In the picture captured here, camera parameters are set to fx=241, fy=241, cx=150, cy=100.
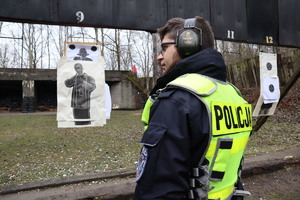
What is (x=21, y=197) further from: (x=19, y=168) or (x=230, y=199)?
(x=230, y=199)

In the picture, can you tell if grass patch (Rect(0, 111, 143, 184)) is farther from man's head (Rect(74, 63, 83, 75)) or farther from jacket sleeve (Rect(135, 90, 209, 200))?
jacket sleeve (Rect(135, 90, 209, 200))

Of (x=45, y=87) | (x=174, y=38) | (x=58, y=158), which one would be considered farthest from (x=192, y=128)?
(x=45, y=87)

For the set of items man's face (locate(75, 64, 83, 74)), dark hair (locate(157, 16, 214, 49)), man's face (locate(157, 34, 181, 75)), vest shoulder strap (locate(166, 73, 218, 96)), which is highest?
man's face (locate(75, 64, 83, 74))

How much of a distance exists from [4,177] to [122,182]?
1.80 meters

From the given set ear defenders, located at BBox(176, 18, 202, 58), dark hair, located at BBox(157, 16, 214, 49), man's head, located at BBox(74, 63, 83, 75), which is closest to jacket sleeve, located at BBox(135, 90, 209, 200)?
ear defenders, located at BBox(176, 18, 202, 58)

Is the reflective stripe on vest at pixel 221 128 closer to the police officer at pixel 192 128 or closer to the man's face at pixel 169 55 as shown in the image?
the police officer at pixel 192 128

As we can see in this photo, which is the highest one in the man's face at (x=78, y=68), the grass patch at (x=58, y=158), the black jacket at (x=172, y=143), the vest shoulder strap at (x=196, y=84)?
the man's face at (x=78, y=68)

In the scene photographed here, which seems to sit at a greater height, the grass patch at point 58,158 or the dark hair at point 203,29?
the dark hair at point 203,29

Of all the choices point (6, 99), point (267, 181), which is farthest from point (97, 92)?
point (6, 99)

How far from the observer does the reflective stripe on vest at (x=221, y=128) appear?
1067 mm

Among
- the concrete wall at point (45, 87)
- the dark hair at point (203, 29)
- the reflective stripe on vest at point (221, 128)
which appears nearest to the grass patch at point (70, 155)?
the reflective stripe on vest at point (221, 128)

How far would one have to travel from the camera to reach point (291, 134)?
6.67 meters

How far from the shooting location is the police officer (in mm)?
972

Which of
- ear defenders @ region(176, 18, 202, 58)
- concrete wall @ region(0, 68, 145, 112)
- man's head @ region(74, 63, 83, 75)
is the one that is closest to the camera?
ear defenders @ region(176, 18, 202, 58)
